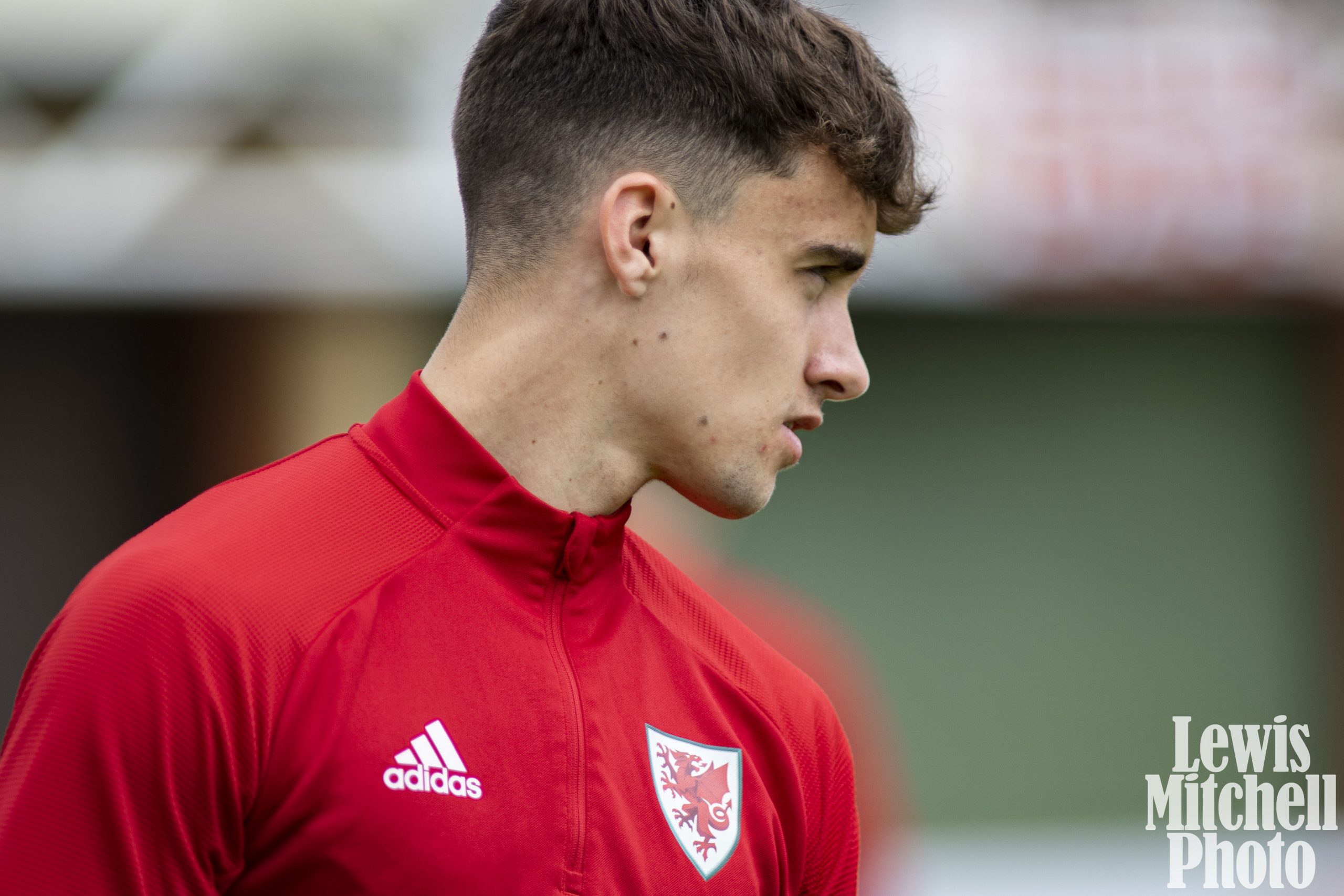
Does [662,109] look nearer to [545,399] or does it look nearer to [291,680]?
[545,399]

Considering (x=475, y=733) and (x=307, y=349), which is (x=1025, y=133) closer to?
(x=307, y=349)

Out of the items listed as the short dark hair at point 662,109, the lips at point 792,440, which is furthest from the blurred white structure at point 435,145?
the lips at point 792,440

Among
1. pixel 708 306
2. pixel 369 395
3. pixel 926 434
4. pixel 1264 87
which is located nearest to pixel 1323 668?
pixel 926 434

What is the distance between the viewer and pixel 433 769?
1.42 m

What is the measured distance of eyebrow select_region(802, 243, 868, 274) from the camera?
1707 mm

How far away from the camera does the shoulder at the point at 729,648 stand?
1.80 meters

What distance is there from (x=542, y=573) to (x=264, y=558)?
337 mm

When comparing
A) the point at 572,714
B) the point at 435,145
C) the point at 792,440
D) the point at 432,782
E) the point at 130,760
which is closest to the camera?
the point at 130,760

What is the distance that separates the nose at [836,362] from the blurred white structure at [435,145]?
166 inches

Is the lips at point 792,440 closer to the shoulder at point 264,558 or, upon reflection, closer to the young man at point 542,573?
the young man at point 542,573

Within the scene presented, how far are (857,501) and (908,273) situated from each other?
1184 mm

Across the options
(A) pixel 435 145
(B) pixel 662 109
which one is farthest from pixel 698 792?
(A) pixel 435 145

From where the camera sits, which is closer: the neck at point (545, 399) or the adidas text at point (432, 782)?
the adidas text at point (432, 782)

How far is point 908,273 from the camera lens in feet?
19.9
